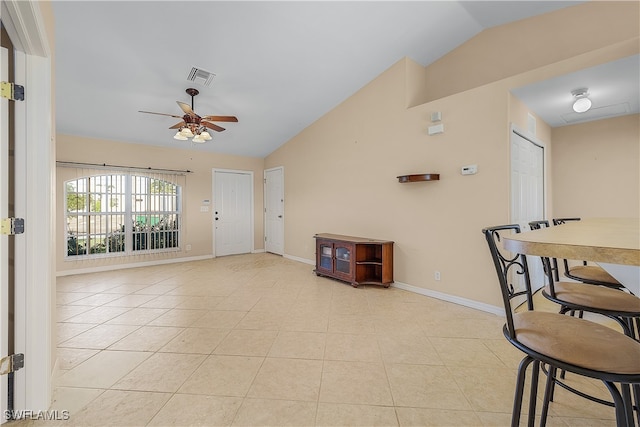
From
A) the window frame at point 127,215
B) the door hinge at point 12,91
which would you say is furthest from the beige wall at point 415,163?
the door hinge at point 12,91

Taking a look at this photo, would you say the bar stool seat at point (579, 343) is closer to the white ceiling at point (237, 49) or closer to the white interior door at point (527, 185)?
the white interior door at point (527, 185)

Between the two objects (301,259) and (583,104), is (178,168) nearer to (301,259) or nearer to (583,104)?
(301,259)

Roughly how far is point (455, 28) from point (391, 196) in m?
2.25

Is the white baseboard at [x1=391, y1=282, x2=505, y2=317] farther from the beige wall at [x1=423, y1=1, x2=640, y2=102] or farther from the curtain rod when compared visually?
the curtain rod

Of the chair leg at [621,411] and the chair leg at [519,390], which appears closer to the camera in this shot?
the chair leg at [621,411]

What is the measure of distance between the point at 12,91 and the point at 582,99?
4663 millimetres

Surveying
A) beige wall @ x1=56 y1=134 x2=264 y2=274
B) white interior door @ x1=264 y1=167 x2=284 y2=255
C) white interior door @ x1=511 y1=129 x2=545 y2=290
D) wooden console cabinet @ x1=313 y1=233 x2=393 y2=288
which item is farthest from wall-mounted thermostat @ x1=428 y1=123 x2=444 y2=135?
beige wall @ x1=56 y1=134 x2=264 y2=274

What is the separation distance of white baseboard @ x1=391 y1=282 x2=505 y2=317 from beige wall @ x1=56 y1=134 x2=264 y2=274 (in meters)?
4.09

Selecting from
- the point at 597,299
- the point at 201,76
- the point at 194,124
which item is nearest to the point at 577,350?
the point at 597,299

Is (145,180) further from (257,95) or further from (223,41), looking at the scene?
(223,41)

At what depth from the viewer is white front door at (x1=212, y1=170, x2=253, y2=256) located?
20.3 feet

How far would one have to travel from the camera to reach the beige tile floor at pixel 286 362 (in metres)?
1.53

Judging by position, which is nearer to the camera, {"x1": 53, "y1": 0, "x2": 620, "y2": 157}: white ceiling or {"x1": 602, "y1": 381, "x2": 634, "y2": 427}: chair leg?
{"x1": 602, "y1": 381, "x2": 634, "y2": 427}: chair leg

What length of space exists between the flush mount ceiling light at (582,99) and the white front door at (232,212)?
580 centimetres
